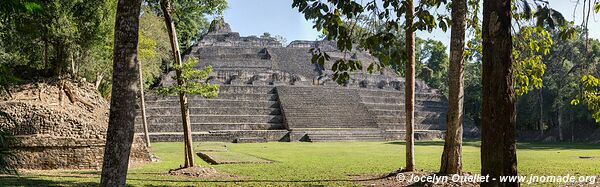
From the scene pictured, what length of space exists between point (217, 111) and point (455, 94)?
18.4 m

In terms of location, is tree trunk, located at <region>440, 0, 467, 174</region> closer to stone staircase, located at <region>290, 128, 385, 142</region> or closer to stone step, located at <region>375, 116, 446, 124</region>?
stone staircase, located at <region>290, 128, 385, 142</region>

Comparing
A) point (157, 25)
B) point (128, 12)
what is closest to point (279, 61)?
point (157, 25)

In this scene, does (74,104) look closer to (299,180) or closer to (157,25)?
(299,180)

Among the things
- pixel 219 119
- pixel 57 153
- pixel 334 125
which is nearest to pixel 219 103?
pixel 219 119

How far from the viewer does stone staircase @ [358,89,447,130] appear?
89.8 ft

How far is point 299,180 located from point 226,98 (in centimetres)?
1784

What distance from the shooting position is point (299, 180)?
8.29 metres

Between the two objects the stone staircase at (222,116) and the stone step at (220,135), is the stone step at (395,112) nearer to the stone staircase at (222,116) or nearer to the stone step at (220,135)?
the stone staircase at (222,116)

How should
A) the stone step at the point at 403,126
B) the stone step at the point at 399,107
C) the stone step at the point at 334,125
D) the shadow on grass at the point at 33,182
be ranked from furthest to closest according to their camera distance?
the stone step at the point at 399,107 → the stone step at the point at 403,126 → the stone step at the point at 334,125 → the shadow on grass at the point at 33,182

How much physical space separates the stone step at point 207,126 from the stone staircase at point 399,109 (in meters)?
6.26

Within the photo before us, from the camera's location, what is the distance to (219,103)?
2517 cm

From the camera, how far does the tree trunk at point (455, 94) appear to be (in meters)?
7.15

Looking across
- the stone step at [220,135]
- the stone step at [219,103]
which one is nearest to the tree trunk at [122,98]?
the stone step at [220,135]

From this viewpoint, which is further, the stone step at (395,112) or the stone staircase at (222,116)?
the stone step at (395,112)
